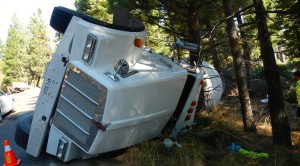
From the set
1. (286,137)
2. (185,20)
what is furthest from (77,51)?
(185,20)

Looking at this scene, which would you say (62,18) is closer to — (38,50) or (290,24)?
(290,24)

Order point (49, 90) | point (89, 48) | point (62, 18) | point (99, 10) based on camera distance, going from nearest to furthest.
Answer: point (89, 48) < point (49, 90) < point (62, 18) < point (99, 10)

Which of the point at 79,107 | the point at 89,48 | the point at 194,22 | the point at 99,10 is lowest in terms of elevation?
the point at 79,107

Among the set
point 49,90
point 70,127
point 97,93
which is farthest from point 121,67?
point 49,90

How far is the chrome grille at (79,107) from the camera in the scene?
4988 mm

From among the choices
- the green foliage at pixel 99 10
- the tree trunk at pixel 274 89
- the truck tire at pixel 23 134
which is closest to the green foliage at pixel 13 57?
the green foliage at pixel 99 10

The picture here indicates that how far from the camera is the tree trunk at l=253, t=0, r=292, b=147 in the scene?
7.03 m

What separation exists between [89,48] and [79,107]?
0.85 metres

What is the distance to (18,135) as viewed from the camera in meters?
6.19

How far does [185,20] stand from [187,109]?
463cm

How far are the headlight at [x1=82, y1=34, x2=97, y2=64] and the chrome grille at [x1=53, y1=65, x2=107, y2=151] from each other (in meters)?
0.21

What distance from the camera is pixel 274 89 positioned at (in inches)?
279

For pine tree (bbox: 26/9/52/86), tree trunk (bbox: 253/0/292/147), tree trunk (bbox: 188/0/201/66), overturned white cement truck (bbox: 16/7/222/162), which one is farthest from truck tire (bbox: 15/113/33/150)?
pine tree (bbox: 26/9/52/86)

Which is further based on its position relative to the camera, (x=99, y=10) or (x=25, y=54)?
(x=25, y=54)
